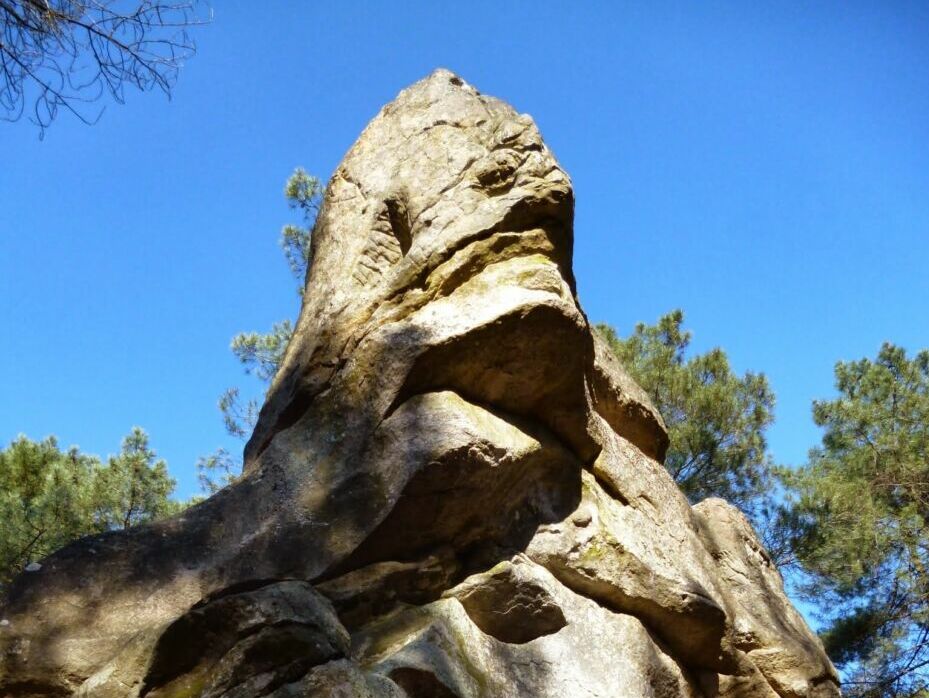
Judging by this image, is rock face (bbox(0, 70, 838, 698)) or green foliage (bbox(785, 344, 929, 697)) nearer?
rock face (bbox(0, 70, 838, 698))

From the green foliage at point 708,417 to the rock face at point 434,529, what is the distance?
7.39 meters

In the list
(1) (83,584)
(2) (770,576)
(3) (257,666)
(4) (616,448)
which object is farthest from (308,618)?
(2) (770,576)

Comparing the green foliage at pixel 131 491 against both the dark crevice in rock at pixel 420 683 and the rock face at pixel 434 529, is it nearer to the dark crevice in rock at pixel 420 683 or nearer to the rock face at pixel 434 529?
the rock face at pixel 434 529

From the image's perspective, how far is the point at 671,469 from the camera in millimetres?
13805

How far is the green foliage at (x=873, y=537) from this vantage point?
12.3m

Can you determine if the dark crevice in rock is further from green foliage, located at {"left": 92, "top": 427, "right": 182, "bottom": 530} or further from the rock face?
green foliage, located at {"left": 92, "top": 427, "right": 182, "bottom": 530}

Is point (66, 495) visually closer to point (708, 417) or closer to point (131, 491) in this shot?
point (131, 491)

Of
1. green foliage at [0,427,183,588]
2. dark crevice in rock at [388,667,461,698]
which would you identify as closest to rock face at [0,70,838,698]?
dark crevice in rock at [388,667,461,698]

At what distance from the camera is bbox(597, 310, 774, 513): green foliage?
13.9 m

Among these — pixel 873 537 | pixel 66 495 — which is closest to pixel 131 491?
pixel 66 495

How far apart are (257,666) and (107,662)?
2.45ft

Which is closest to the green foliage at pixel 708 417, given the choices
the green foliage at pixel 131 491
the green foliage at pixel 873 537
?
the green foliage at pixel 873 537

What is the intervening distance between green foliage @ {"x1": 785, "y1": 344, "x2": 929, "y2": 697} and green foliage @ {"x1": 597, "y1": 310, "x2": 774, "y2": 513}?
0.70 m

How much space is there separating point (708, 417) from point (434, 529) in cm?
988
